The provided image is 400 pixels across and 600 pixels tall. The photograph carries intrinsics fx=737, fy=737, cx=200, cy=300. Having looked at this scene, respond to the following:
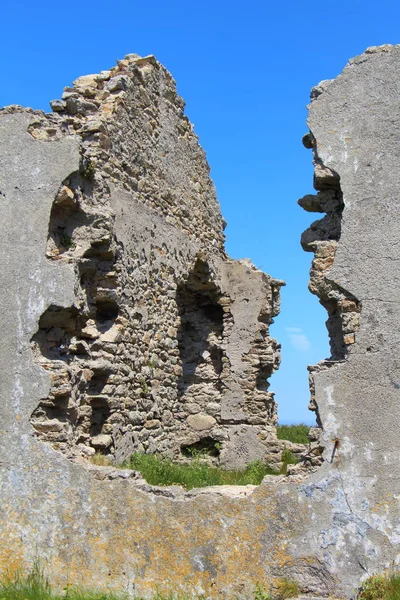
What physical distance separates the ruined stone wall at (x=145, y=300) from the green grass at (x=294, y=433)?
132 centimetres

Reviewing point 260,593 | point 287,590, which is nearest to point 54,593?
point 260,593

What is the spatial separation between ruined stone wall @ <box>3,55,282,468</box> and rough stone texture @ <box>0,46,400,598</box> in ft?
0.31

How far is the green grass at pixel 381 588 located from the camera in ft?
14.9

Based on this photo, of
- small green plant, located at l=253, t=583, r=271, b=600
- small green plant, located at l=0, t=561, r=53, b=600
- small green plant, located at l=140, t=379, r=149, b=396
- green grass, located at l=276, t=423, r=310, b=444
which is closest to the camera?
small green plant, located at l=253, t=583, r=271, b=600

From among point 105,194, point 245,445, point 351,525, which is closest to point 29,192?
point 105,194

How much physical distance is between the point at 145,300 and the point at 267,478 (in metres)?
3.70

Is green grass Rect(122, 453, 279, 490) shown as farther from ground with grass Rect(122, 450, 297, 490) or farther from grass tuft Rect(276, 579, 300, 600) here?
grass tuft Rect(276, 579, 300, 600)

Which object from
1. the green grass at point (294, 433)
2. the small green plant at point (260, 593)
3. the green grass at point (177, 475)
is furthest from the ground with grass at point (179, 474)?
the green grass at point (294, 433)

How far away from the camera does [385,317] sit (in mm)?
4996

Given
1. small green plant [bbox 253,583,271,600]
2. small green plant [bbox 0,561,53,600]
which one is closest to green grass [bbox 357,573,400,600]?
small green plant [bbox 253,583,271,600]

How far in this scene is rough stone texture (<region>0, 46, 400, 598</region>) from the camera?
15.8 ft

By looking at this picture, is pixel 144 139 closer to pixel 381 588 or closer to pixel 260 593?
pixel 260 593

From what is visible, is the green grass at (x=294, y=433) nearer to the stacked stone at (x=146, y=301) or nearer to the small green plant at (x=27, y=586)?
the stacked stone at (x=146, y=301)

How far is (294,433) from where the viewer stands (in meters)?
12.8
